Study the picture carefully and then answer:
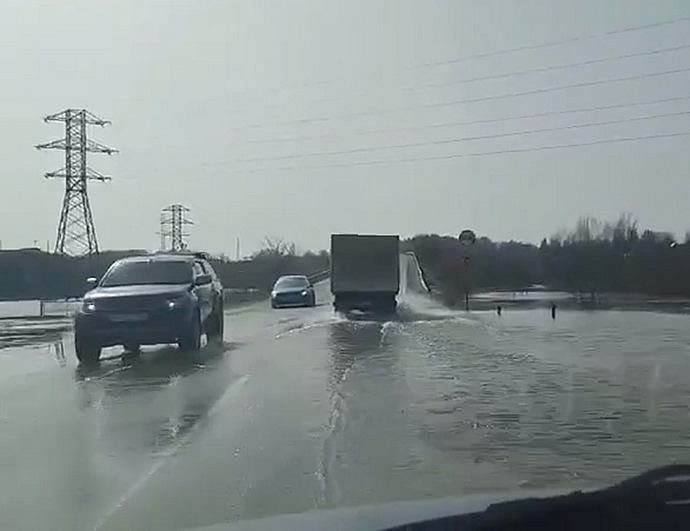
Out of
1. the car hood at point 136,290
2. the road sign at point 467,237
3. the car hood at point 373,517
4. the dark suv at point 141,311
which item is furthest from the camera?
the road sign at point 467,237

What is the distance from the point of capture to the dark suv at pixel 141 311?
20.3 m

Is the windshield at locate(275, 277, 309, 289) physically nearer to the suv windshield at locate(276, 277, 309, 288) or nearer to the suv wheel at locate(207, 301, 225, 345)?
the suv windshield at locate(276, 277, 309, 288)

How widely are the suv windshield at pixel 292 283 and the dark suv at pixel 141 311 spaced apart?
98.6ft

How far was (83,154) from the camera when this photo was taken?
58.7 m

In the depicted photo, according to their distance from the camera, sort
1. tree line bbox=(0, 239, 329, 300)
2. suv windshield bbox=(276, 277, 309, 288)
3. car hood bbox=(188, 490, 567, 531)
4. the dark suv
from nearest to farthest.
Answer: car hood bbox=(188, 490, 567, 531), the dark suv, suv windshield bbox=(276, 277, 309, 288), tree line bbox=(0, 239, 329, 300)

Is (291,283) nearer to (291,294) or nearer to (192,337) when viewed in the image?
(291,294)

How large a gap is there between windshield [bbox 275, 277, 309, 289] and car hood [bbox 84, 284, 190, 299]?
30897 millimetres

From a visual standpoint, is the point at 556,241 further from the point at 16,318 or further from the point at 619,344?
the point at 619,344

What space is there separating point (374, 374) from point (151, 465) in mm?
8010

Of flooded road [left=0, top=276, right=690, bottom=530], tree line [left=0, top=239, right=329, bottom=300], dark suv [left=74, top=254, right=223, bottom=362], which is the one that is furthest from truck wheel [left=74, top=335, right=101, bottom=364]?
tree line [left=0, top=239, right=329, bottom=300]

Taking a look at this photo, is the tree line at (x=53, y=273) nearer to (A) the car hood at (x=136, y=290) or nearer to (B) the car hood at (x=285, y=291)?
(B) the car hood at (x=285, y=291)

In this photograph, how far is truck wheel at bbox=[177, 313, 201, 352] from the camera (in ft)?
69.2

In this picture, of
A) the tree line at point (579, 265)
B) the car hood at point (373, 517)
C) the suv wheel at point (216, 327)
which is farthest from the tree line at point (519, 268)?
the car hood at point (373, 517)

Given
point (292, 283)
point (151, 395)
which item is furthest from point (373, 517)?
point (292, 283)
